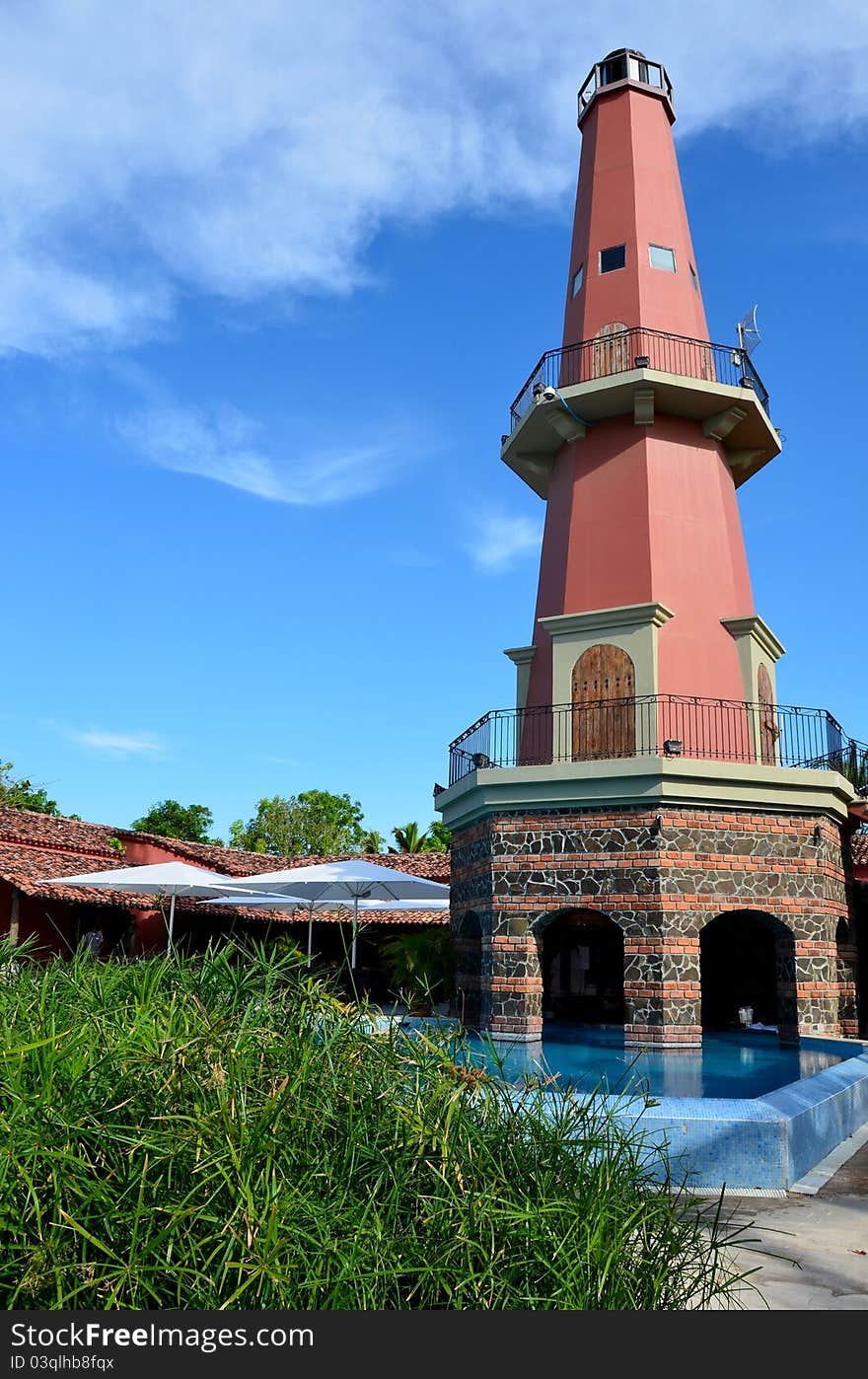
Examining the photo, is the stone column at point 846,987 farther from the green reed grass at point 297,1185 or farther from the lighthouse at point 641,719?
the green reed grass at point 297,1185

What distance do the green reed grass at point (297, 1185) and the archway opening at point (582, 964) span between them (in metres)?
14.8

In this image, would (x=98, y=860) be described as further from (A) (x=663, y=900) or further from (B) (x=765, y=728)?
(B) (x=765, y=728)

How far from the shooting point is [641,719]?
52.1 ft

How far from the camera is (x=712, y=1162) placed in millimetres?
7902

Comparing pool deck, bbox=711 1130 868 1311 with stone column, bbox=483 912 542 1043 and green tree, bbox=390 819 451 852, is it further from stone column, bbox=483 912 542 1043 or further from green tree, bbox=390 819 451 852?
green tree, bbox=390 819 451 852

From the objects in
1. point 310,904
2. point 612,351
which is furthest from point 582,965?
point 612,351

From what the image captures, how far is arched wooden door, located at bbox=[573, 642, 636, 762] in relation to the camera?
52.5 ft

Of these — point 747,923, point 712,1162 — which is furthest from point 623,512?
point 712,1162

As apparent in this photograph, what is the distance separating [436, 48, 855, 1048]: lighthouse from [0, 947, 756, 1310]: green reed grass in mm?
10120

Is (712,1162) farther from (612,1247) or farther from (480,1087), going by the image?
(612,1247)

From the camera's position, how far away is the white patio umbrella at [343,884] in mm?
17016

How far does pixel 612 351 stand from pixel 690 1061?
1102cm

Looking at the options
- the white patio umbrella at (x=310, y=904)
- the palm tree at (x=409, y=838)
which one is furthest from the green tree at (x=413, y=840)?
the white patio umbrella at (x=310, y=904)

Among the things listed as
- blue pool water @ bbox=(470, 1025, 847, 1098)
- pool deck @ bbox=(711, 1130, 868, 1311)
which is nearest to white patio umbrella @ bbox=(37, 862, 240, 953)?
blue pool water @ bbox=(470, 1025, 847, 1098)
